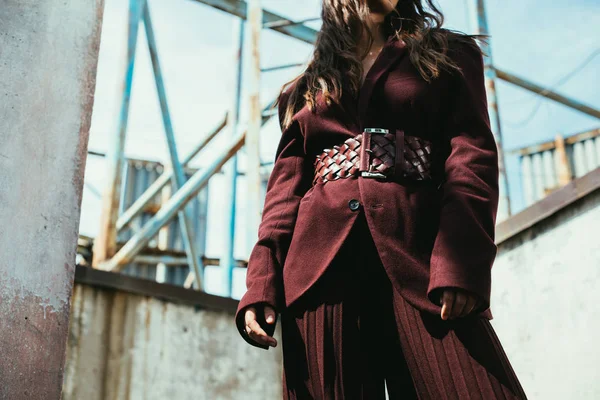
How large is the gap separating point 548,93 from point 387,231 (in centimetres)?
670

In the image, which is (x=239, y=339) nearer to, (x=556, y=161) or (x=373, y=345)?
(x=373, y=345)

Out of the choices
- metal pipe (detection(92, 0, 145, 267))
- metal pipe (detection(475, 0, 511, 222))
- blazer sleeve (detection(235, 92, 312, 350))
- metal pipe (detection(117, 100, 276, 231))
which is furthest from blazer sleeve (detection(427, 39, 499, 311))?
metal pipe (detection(117, 100, 276, 231))

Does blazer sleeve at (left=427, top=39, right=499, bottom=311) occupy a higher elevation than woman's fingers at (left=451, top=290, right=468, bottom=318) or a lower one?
higher

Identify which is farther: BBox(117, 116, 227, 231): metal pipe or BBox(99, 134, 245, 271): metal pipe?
BBox(117, 116, 227, 231): metal pipe

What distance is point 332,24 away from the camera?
7.52 ft

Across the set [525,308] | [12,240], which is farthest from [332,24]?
[525,308]

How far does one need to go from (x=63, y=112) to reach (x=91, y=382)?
6.78 ft

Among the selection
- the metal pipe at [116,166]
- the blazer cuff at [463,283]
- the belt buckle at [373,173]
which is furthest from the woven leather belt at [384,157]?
the metal pipe at [116,166]

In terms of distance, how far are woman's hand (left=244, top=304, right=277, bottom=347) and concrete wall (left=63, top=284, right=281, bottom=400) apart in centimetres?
211

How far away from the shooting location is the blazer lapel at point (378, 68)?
206 centimetres

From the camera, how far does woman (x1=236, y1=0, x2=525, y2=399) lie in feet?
5.89

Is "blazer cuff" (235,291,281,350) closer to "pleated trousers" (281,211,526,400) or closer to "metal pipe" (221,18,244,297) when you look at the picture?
"pleated trousers" (281,211,526,400)

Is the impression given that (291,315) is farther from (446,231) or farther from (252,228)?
(252,228)

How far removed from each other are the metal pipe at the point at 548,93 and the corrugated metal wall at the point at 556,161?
339 cm
